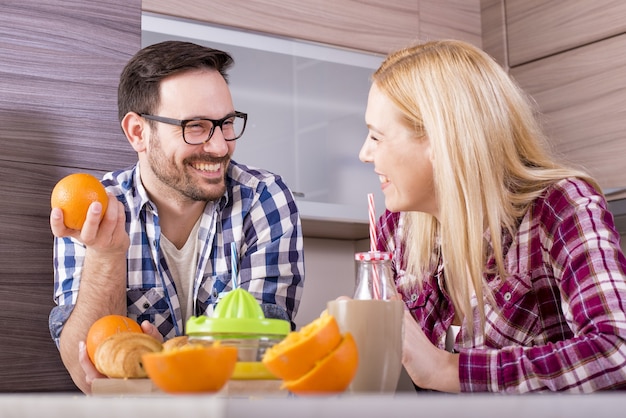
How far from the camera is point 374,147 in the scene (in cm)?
153

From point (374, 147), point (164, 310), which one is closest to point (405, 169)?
point (374, 147)

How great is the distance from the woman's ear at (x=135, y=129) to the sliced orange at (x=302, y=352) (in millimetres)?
1480

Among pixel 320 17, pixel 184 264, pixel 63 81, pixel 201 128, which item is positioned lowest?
pixel 184 264

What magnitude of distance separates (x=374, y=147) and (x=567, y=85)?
1609 mm

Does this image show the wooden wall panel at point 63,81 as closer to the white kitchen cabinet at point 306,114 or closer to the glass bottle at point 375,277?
the white kitchen cabinet at point 306,114

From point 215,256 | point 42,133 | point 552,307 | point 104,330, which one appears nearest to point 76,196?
point 104,330

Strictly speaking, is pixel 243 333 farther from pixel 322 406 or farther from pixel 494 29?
pixel 494 29

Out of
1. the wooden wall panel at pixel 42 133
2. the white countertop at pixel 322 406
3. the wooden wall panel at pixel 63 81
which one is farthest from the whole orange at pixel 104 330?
the wooden wall panel at pixel 63 81

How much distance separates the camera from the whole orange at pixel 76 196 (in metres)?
1.44

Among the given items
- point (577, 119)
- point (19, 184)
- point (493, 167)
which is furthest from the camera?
point (577, 119)

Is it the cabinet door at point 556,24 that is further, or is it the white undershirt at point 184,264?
the cabinet door at point 556,24

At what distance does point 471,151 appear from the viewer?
1438mm

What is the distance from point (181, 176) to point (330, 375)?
1.34 meters

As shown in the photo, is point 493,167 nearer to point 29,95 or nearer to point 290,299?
point 290,299
